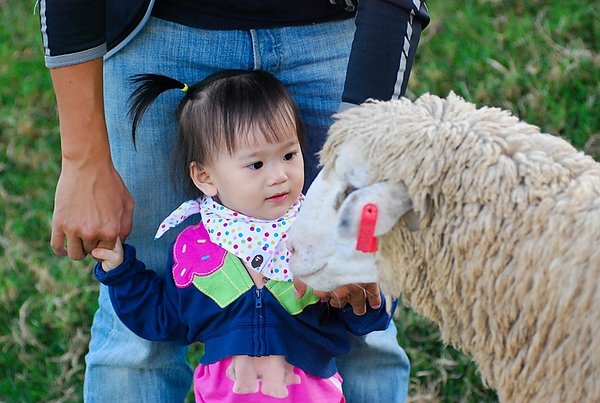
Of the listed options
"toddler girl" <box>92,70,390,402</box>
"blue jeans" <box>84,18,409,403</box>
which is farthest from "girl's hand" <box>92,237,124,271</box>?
"blue jeans" <box>84,18,409,403</box>

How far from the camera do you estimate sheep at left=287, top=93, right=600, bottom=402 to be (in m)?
1.28

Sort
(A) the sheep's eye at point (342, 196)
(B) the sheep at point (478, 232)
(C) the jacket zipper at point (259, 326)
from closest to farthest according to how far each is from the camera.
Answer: (B) the sheep at point (478, 232) < (A) the sheep's eye at point (342, 196) < (C) the jacket zipper at point (259, 326)

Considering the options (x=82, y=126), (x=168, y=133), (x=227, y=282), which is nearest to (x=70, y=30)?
(x=82, y=126)

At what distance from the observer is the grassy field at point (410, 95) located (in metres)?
2.51

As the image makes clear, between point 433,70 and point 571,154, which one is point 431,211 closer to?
point 571,154

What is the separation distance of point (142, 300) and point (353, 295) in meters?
0.42

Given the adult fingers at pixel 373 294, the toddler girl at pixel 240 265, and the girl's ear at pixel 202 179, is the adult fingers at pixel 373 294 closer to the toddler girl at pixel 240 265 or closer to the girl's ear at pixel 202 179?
the toddler girl at pixel 240 265

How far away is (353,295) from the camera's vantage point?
161 cm

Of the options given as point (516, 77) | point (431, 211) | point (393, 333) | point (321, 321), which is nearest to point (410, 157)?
point (431, 211)

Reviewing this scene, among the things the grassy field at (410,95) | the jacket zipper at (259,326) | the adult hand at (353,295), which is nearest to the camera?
the adult hand at (353,295)

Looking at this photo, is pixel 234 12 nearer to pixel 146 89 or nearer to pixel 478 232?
pixel 146 89

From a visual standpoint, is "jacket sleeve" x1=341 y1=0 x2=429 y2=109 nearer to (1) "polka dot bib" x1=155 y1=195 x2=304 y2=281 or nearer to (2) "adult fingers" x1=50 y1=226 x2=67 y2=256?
(1) "polka dot bib" x1=155 y1=195 x2=304 y2=281

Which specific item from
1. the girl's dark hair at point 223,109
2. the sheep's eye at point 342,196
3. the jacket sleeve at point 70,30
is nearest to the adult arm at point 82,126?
the jacket sleeve at point 70,30

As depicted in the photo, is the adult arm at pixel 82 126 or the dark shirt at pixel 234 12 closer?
the adult arm at pixel 82 126
